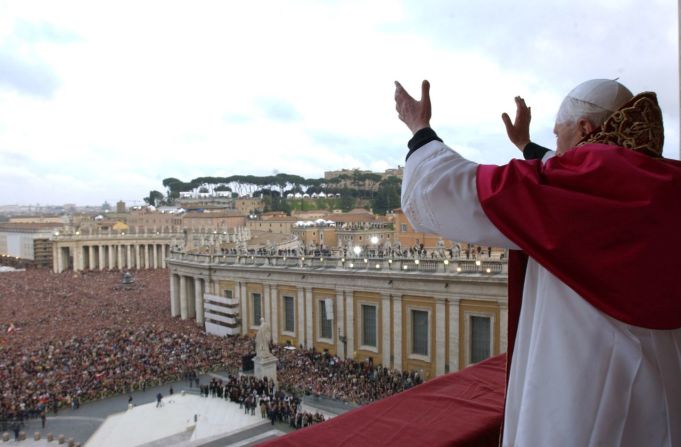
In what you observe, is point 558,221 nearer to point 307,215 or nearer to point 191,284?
point 191,284

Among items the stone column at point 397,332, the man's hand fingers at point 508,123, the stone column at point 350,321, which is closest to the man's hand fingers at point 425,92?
the man's hand fingers at point 508,123

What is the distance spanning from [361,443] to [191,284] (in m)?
34.4

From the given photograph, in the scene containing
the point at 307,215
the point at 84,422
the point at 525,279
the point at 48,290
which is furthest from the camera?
the point at 307,215

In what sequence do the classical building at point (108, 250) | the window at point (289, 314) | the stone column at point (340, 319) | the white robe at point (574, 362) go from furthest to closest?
1. the classical building at point (108, 250)
2. the window at point (289, 314)
3. the stone column at point (340, 319)
4. the white robe at point (574, 362)

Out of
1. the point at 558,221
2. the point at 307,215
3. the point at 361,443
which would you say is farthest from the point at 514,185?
the point at 307,215

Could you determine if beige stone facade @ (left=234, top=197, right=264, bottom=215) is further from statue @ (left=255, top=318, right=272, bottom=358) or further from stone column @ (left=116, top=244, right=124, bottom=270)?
statue @ (left=255, top=318, right=272, bottom=358)

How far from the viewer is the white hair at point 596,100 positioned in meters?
1.90

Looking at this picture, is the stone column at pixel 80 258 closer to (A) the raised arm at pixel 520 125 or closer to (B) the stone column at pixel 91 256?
(B) the stone column at pixel 91 256

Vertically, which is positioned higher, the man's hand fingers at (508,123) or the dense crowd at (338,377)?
the man's hand fingers at (508,123)

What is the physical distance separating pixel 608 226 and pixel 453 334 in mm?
19599

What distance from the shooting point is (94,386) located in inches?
789

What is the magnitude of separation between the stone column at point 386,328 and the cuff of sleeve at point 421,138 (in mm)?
20988

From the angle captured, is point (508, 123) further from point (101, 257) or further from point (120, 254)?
point (101, 257)

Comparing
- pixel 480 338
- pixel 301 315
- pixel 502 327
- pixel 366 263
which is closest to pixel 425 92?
pixel 502 327
